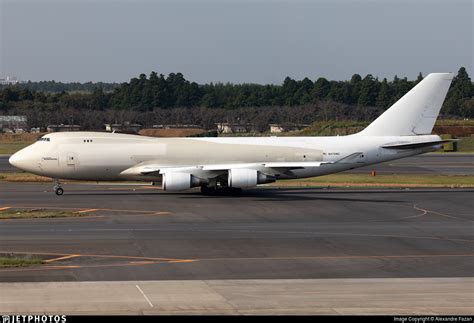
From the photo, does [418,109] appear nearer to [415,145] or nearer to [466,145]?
[415,145]

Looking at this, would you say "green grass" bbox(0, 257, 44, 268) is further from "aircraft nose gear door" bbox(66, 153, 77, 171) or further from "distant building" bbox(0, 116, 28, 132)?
"distant building" bbox(0, 116, 28, 132)

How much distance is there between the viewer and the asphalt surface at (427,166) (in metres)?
66.5

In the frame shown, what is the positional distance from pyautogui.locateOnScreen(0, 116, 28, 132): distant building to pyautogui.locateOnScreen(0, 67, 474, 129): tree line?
1825 millimetres

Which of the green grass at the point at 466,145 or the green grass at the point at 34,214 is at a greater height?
the green grass at the point at 466,145

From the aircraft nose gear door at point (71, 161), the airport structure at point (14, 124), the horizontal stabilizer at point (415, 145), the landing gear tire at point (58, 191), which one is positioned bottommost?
the landing gear tire at point (58, 191)

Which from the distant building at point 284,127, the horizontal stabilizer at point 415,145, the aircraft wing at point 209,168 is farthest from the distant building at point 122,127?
the horizontal stabilizer at point 415,145

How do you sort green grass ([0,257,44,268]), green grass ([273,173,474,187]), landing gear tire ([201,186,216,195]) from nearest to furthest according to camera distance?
green grass ([0,257,44,268]), landing gear tire ([201,186,216,195]), green grass ([273,173,474,187])

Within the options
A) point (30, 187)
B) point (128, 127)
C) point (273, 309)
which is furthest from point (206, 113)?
point (273, 309)

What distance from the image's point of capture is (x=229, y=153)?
159ft

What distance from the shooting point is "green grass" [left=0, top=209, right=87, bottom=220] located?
37.9m

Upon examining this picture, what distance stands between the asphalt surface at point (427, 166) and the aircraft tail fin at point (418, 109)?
15.2 m

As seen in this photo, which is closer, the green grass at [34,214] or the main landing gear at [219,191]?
the green grass at [34,214]

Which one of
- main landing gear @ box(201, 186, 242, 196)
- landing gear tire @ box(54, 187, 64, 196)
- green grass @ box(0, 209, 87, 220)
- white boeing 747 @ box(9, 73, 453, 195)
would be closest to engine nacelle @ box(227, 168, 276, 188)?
white boeing 747 @ box(9, 73, 453, 195)

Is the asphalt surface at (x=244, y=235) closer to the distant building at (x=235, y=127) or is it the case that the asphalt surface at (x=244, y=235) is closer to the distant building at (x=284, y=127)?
the distant building at (x=284, y=127)
